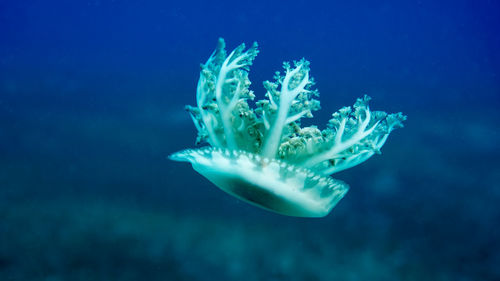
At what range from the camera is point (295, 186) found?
90.3 inches

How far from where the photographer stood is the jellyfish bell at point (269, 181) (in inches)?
84.9

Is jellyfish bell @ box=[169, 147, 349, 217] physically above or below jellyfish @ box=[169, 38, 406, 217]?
below

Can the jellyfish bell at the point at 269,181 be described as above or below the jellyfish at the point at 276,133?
below

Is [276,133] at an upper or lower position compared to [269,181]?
upper

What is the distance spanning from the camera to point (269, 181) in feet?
7.36

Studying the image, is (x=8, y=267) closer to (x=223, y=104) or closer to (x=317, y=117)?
(x=223, y=104)

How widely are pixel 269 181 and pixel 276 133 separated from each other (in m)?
0.54

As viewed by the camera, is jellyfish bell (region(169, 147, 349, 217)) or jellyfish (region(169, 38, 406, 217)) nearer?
jellyfish bell (region(169, 147, 349, 217))

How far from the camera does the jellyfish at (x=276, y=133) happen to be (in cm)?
247

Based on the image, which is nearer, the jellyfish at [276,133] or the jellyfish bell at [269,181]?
the jellyfish bell at [269,181]

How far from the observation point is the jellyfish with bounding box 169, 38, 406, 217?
247 cm

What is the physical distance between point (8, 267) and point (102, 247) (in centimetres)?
97

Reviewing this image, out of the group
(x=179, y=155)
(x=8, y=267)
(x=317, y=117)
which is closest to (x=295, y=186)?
(x=179, y=155)

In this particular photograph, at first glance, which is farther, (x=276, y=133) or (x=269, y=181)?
(x=276, y=133)
